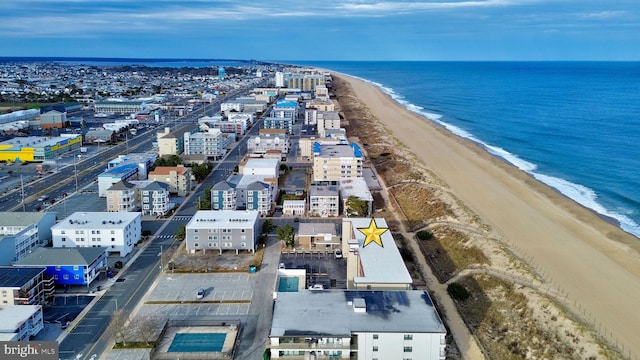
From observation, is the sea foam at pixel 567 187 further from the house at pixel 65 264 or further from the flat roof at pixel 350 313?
the house at pixel 65 264

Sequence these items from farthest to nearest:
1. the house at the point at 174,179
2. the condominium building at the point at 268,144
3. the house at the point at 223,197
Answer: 1. the condominium building at the point at 268,144
2. the house at the point at 174,179
3. the house at the point at 223,197

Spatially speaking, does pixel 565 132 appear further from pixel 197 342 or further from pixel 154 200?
pixel 197 342

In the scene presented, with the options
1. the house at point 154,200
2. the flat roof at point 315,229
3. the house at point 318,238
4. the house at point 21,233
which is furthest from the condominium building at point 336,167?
the house at point 21,233

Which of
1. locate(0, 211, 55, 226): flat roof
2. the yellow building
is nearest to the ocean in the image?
locate(0, 211, 55, 226): flat roof

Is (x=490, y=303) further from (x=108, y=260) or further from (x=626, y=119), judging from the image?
(x=626, y=119)

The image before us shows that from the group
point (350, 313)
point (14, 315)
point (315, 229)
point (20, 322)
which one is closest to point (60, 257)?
point (14, 315)

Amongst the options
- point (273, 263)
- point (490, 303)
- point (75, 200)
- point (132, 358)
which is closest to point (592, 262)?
point (490, 303)

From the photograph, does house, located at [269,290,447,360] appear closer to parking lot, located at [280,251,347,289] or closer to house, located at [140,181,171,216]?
parking lot, located at [280,251,347,289]
